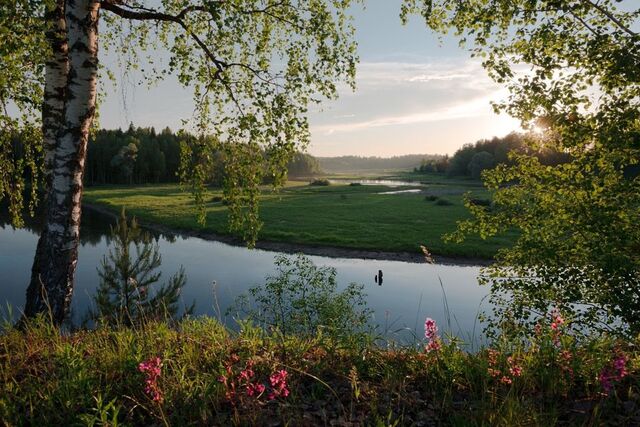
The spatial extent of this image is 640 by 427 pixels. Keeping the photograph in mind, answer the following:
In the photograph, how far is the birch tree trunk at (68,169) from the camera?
6461 millimetres

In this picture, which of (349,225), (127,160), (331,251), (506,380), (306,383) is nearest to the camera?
(506,380)

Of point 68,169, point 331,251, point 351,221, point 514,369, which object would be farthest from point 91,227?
point 514,369

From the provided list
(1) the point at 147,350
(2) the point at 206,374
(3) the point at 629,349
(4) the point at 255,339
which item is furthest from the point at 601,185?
(1) the point at 147,350

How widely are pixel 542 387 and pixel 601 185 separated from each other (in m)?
4.71

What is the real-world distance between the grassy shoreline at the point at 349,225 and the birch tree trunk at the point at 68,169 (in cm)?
2286

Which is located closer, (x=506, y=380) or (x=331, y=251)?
(x=506, y=380)

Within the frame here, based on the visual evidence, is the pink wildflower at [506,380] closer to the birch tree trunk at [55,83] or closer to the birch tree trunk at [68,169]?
the birch tree trunk at [68,169]

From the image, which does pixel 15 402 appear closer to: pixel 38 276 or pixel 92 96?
pixel 38 276

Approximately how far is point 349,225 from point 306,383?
39.4 meters

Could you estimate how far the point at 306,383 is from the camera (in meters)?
4.48

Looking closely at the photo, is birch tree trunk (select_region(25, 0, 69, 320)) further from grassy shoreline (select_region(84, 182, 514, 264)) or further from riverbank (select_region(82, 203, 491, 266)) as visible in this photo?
riverbank (select_region(82, 203, 491, 266))

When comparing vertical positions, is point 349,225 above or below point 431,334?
below

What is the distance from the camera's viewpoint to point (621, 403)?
4.05 metres

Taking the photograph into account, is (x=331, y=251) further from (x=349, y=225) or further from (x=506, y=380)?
(x=506, y=380)
